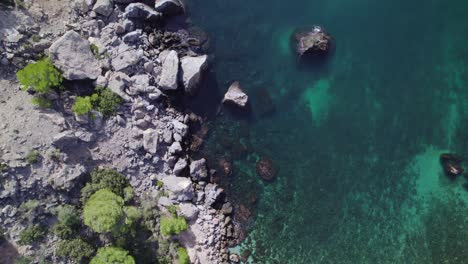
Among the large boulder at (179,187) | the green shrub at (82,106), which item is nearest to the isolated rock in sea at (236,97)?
the large boulder at (179,187)

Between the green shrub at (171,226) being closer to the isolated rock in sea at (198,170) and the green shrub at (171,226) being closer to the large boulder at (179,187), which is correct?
the large boulder at (179,187)

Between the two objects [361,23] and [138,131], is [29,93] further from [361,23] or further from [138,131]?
[361,23]

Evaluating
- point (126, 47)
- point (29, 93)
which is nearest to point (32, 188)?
point (29, 93)

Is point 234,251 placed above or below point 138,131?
below

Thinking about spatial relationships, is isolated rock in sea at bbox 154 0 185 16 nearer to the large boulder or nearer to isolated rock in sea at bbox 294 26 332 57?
isolated rock in sea at bbox 294 26 332 57

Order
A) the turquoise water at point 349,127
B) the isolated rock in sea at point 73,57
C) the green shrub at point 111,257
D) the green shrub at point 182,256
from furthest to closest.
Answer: the turquoise water at point 349,127
the green shrub at point 182,256
the isolated rock in sea at point 73,57
the green shrub at point 111,257

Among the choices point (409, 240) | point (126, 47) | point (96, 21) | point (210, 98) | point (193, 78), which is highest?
point (96, 21)

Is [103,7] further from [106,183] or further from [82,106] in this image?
[106,183]

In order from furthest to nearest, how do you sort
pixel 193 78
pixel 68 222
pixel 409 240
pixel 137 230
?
pixel 409 240
pixel 193 78
pixel 137 230
pixel 68 222
